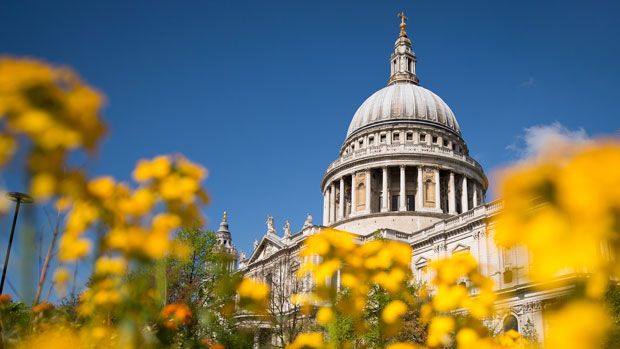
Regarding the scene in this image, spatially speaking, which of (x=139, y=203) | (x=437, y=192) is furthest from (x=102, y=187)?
(x=437, y=192)

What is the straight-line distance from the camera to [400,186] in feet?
201

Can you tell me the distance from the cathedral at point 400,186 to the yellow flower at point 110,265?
40.2m

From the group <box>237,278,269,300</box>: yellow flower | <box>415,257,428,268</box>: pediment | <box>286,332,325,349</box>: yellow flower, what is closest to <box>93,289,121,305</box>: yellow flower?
<box>237,278,269,300</box>: yellow flower

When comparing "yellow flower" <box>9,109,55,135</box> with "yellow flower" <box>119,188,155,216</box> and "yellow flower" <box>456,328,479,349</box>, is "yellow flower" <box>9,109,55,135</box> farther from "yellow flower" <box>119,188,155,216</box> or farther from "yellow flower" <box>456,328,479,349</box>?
"yellow flower" <box>456,328,479,349</box>

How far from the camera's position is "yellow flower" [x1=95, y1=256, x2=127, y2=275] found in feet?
10.9

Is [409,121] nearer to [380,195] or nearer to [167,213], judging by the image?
[380,195]

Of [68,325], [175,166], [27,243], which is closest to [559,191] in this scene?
[175,166]

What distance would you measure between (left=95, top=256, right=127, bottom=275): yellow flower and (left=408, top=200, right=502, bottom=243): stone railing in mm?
39524

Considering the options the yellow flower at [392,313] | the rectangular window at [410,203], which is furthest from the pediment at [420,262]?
the yellow flower at [392,313]

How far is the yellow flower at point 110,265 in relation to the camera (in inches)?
131

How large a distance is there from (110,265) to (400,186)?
5920 centimetres

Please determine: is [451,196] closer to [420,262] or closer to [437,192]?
[437,192]

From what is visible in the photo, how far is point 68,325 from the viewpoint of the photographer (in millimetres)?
5320

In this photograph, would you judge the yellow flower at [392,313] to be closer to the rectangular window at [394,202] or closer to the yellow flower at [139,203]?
the yellow flower at [139,203]
